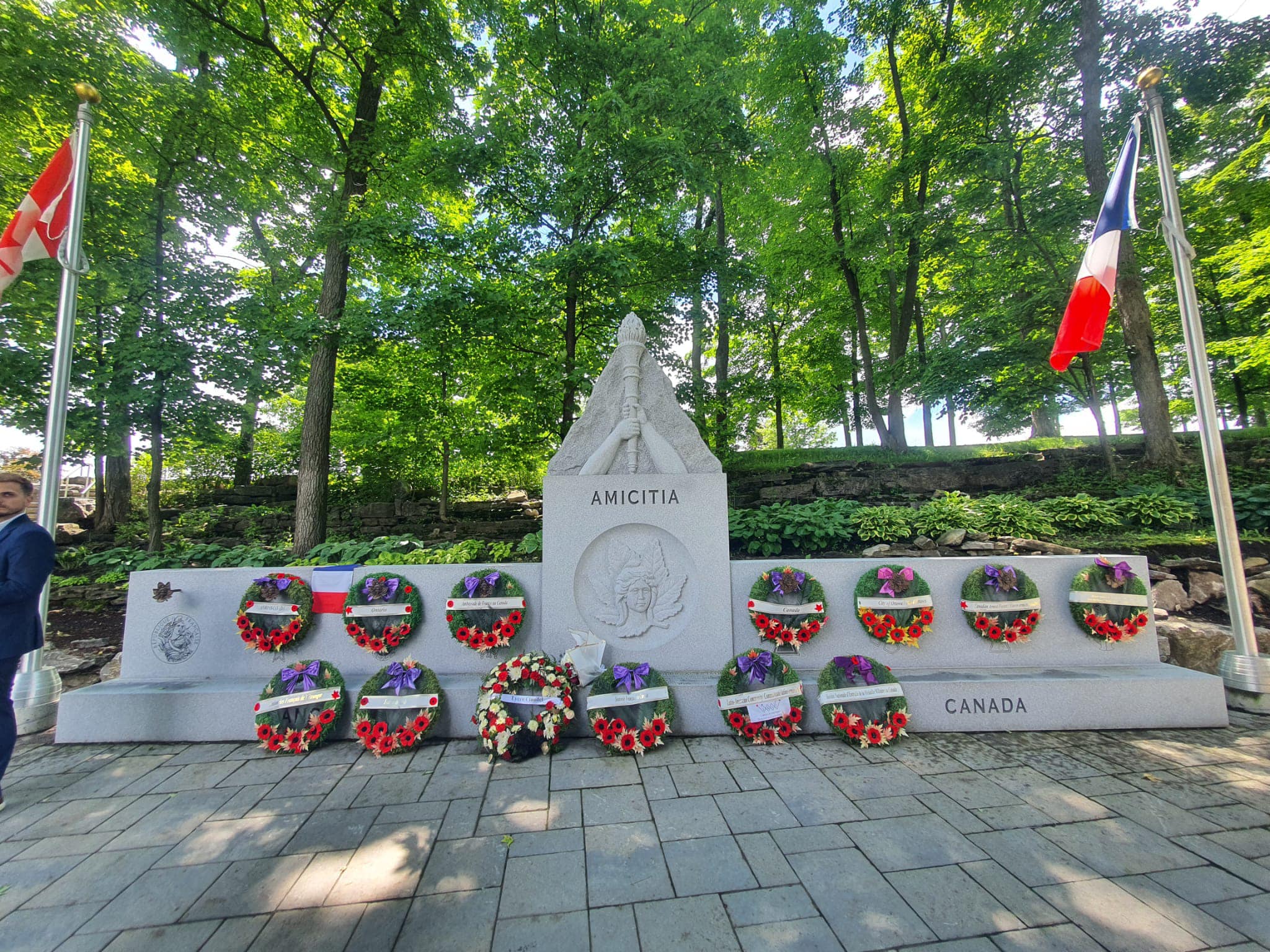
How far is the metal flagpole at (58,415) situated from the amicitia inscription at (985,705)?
20.9ft

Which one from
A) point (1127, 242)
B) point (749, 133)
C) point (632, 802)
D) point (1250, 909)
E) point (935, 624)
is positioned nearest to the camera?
point (1250, 909)

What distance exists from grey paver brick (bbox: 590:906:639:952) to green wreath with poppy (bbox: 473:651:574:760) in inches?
51.7

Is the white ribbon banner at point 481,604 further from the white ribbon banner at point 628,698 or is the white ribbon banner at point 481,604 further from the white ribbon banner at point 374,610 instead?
the white ribbon banner at point 628,698

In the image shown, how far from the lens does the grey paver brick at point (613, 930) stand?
160 cm

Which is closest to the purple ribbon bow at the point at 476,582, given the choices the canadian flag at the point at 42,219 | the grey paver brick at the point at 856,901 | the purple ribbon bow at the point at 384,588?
the purple ribbon bow at the point at 384,588

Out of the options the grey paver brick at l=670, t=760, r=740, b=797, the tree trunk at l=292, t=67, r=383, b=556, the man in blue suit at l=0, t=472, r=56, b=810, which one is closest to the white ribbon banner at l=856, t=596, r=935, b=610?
the grey paver brick at l=670, t=760, r=740, b=797

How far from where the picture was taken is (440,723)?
328 centimetres

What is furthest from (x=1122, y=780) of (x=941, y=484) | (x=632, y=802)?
(x=941, y=484)

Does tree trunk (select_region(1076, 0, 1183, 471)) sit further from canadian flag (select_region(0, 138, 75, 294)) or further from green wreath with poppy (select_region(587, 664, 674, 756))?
canadian flag (select_region(0, 138, 75, 294))

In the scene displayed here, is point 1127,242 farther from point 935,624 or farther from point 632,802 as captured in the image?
point 632,802

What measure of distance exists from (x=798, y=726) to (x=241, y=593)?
4.11 m

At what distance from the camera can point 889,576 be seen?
3.53 metres

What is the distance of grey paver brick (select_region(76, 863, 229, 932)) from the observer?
68.9 inches

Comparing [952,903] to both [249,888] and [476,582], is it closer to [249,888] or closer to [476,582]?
[249,888]
